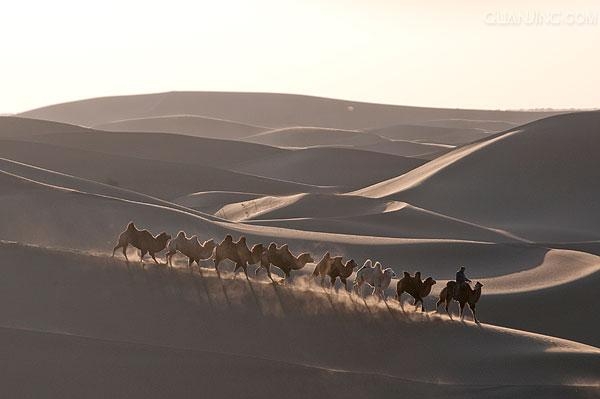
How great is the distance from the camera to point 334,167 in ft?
271

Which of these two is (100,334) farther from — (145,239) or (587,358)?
(587,358)

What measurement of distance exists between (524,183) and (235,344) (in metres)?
40.5

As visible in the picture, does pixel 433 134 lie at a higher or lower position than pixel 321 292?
lower

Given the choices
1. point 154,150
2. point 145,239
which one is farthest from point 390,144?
point 145,239

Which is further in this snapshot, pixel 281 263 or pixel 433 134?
pixel 433 134

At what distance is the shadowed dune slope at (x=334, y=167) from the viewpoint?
259 ft

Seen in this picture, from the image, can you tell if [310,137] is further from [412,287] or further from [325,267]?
[412,287]

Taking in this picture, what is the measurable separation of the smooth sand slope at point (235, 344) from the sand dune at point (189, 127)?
131 m

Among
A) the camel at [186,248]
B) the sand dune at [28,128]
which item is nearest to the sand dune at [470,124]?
the sand dune at [28,128]

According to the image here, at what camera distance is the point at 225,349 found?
62.8 feet

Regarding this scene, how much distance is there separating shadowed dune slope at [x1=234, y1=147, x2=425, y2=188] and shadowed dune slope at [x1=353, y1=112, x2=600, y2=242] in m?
11.6

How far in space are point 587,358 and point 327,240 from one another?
1692cm

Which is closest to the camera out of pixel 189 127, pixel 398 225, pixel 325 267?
pixel 325 267

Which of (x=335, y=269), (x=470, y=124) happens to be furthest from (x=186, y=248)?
(x=470, y=124)
